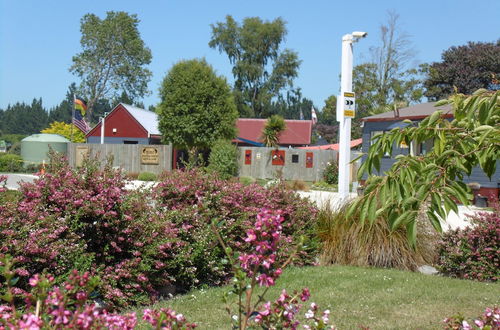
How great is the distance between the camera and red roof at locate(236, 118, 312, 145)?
50.1m

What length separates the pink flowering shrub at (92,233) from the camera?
5102 millimetres

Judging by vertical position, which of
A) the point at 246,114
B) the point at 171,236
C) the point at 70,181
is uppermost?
the point at 246,114

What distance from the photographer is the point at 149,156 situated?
1404 inches

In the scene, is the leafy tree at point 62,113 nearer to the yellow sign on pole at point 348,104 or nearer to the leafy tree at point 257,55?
the leafy tree at point 257,55

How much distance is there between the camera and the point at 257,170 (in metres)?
34.7

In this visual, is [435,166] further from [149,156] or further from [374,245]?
[149,156]

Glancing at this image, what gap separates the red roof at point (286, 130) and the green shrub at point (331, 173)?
17692 millimetres

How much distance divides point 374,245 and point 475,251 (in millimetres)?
1352

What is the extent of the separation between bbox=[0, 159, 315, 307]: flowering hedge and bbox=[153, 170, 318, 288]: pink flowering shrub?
0.05ft

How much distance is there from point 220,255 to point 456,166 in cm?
458

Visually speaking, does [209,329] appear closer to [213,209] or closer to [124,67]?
[213,209]

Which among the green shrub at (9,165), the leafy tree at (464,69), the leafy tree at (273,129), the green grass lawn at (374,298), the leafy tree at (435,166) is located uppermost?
the leafy tree at (464,69)

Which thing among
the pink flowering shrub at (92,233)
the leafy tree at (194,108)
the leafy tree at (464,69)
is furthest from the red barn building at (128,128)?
the pink flowering shrub at (92,233)

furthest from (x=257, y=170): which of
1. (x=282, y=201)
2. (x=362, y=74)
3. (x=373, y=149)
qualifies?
(x=373, y=149)
